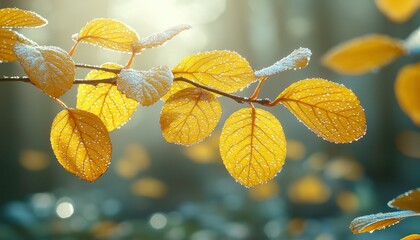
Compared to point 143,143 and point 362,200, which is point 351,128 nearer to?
point 362,200

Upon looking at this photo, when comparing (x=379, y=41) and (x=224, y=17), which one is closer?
(x=379, y=41)

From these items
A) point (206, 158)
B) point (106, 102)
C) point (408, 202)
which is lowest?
point (408, 202)

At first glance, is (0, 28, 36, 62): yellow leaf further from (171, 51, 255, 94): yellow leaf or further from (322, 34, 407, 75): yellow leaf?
(322, 34, 407, 75): yellow leaf

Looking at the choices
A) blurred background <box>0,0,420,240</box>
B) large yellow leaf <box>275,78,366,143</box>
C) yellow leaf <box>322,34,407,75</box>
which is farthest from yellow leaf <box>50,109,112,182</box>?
blurred background <box>0,0,420,240</box>

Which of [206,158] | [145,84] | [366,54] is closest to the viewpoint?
[145,84]

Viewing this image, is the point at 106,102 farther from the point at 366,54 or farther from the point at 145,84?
the point at 366,54

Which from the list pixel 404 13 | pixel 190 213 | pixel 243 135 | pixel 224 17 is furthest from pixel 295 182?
pixel 243 135

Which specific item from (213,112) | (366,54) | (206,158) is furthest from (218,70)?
(206,158)

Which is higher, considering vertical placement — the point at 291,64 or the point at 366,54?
the point at 366,54
